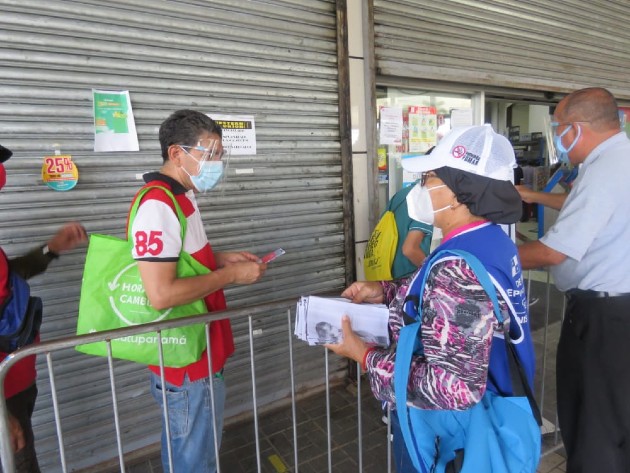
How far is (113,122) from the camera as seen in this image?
2.78 metres

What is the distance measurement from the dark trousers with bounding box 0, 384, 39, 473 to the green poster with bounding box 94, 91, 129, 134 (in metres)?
1.61

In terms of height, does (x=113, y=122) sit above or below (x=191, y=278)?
above

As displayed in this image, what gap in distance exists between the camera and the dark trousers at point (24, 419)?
1.97 metres

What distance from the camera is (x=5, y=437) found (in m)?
1.50

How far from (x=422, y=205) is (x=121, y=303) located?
51.3 inches

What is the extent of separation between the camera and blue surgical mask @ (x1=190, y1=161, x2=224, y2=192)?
2.02 m

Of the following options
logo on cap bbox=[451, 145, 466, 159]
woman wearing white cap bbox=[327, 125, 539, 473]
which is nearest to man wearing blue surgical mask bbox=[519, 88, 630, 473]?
woman wearing white cap bbox=[327, 125, 539, 473]

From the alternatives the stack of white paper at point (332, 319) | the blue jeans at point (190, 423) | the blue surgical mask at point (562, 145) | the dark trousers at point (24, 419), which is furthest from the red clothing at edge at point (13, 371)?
the blue surgical mask at point (562, 145)

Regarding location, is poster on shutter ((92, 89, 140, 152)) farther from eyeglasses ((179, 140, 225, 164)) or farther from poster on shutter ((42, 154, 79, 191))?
eyeglasses ((179, 140, 225, 164))

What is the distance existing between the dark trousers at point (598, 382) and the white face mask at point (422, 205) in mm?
1371

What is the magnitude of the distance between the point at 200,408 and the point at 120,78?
7.09 ft

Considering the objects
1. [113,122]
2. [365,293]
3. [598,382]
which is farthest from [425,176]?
[113,122]

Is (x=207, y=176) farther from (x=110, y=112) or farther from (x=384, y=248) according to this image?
(x=384, y=248)

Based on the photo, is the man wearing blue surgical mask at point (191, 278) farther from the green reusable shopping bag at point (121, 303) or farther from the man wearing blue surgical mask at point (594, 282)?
Answer: the man wearing blue surgical mask at point (594, 282)
